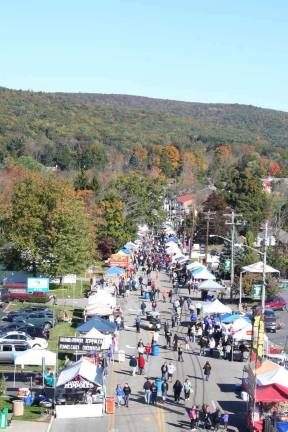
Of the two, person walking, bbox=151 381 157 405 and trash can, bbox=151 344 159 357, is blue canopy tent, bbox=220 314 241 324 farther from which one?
person walking, bbox=151 381 157 405

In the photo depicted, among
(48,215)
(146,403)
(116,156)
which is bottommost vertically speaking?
(146,403)

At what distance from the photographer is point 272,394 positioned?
26344mm

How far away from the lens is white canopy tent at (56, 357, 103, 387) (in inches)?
1102

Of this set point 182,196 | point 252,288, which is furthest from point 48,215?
point 182,196

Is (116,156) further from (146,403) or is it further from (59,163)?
(146,403)

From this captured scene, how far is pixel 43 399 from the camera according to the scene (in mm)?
29125

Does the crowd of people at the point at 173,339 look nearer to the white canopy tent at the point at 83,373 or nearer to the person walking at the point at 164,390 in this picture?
the person walking at the point at 164,390

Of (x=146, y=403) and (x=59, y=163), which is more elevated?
(x=59, y=163)

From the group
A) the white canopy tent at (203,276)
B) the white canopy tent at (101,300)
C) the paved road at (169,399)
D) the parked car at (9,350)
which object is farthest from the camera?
A: the white canopy tent at (203,276)

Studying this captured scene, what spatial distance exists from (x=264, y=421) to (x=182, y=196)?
131 meters

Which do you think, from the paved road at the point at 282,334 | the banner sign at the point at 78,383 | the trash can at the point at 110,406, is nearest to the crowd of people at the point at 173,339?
the trash can at the point at 110,406

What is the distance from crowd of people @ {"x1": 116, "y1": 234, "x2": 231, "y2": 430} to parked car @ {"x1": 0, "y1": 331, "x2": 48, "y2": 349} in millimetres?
4305

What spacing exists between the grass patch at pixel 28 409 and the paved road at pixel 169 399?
884mm

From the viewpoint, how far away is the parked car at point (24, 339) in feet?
121
